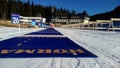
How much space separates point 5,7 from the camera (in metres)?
174

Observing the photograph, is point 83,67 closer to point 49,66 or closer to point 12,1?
point 49,66

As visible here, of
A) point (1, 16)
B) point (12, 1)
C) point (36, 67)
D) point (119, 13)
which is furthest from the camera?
point (12, 1)

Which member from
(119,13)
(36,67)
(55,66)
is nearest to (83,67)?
(55,66)

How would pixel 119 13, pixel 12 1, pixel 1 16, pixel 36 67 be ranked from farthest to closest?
pixel 12 1 < pixel 1 16 < pixel 119 13 < pixel 36 67

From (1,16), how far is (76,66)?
539ft

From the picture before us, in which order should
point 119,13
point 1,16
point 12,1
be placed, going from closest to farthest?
point 119,13 < point 1,16 < point 12,1

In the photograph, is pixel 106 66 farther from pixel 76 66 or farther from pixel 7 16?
pixel 7 16

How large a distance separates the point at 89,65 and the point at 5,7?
553 feet

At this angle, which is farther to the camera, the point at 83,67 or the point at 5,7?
the point at 5,7

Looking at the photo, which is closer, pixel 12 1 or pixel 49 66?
pixel 49 66

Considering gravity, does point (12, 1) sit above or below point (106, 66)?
above

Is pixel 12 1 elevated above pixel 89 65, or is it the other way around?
pixel 12 1

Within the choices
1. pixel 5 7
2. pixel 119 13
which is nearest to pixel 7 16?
pixel 5 7

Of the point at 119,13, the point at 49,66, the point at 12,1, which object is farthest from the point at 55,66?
the point at 12,1
